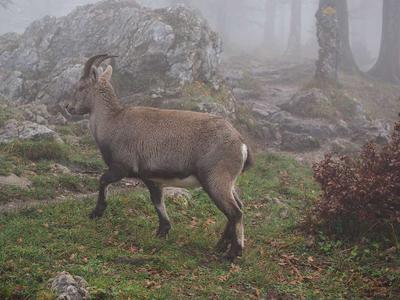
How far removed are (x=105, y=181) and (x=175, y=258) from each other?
74.7 inches

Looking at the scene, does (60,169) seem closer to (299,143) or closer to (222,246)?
(222,246)

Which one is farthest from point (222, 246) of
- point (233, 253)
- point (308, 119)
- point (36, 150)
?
point (308, 119)

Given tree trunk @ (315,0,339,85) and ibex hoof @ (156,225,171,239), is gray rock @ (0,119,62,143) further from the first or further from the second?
tree trunk @ (315,0,339,85)

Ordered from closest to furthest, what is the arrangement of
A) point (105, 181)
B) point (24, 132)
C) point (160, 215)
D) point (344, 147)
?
point (105, 181)
point (160, 215)
point (24, 132)
point (344, 147)

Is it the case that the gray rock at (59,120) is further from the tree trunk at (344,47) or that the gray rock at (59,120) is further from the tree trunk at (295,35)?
the tree trunk at (295,35)

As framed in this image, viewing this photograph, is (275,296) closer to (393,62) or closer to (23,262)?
(23,262)

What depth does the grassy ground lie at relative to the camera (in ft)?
21.6

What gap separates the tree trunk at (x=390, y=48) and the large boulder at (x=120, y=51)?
12.8 m

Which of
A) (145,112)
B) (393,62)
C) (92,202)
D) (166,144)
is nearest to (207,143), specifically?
(166,144)

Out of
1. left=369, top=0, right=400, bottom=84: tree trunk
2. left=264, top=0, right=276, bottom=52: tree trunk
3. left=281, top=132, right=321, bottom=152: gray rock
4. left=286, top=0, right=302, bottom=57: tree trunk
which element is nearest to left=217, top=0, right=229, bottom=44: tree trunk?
left=264, top=0, right=276, bottom=52: tree trunk

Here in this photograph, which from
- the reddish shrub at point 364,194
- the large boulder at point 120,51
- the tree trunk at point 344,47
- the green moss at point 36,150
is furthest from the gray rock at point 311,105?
the green moss at point 36,150

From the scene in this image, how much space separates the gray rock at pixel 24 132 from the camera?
43.6ft

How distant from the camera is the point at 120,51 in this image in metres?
20.5

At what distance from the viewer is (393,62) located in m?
30.0
